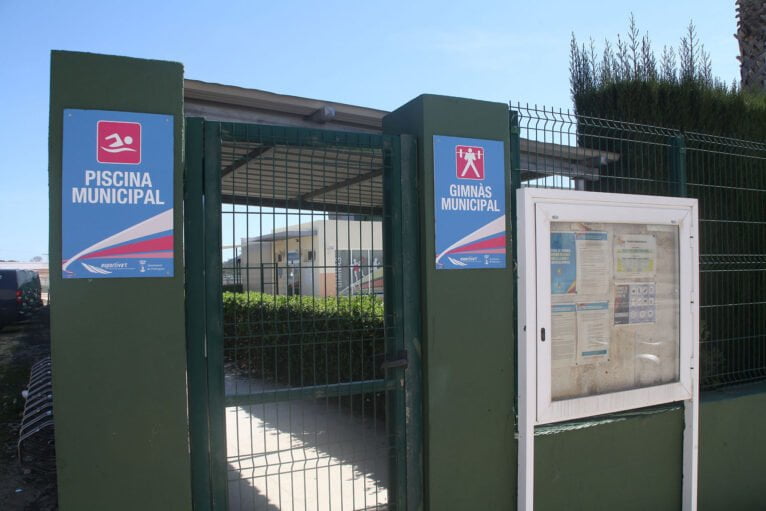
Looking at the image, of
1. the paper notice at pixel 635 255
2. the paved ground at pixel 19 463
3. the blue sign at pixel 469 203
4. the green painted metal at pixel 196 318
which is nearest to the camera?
the green painted metal at pixel 196 318

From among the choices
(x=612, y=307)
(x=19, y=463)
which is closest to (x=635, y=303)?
(x=612, y=307)

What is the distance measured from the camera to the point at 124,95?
110 inches

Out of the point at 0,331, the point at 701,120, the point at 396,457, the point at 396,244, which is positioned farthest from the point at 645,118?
the point at 0,331

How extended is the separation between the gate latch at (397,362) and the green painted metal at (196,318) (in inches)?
39.3

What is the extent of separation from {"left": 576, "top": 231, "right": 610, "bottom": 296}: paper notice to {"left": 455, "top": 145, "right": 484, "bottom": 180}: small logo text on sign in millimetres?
754

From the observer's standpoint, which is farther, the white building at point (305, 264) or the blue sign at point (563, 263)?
the blue sign at point (563, 263)

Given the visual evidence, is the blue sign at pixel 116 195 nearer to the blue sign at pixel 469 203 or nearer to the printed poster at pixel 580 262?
the blue sign at pixel 469 203

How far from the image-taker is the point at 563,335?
3.63 metres

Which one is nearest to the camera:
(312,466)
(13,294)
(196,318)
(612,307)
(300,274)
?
(196,318)

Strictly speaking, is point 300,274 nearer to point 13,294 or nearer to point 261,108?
point 261,108

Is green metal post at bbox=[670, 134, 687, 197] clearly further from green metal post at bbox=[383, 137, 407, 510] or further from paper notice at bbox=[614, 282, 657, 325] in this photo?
green metal post at bbox=[383, 137, 407, 510]

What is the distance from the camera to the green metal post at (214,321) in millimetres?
2961

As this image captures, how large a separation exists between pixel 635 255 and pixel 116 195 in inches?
124

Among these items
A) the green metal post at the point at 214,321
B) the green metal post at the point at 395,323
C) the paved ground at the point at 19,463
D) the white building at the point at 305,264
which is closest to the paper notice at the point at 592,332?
the green metal post at the point at 395,323
